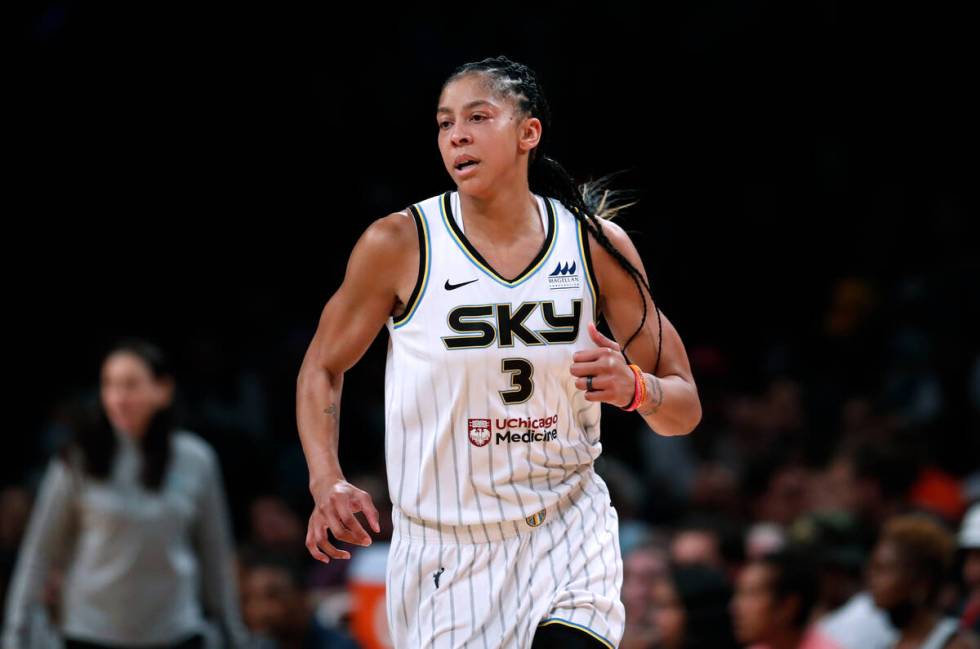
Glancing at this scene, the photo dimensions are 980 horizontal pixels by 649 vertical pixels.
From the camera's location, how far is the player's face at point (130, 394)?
6930 mm

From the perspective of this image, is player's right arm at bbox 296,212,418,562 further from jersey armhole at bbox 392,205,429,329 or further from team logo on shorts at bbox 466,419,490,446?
team logo on shorts at bbox 466,419,490,446

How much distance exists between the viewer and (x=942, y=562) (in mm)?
6406

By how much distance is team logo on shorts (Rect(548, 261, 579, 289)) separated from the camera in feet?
14.6

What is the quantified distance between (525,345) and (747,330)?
28.4 feet

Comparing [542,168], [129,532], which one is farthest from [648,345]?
[129,532]

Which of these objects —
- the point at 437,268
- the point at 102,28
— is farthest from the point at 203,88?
the point at 437,268

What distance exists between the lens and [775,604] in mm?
6457

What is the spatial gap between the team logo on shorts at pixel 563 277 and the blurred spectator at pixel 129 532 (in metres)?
3.04

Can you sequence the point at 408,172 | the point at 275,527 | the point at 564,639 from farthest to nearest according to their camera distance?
the point at 408,172 < the point at 275,527 < the point at 564,639

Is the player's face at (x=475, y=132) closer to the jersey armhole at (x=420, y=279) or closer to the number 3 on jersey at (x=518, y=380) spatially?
the jersey armhole at (x=420, y=279)

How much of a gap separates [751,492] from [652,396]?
5.94 meters

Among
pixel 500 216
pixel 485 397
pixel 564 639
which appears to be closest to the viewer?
pixel 564 639

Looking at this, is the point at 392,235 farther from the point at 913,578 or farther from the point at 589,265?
the point at 913,578

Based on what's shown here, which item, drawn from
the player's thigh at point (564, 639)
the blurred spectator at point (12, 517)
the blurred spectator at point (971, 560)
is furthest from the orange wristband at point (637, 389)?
the blurred spectator at point (12, 517)
